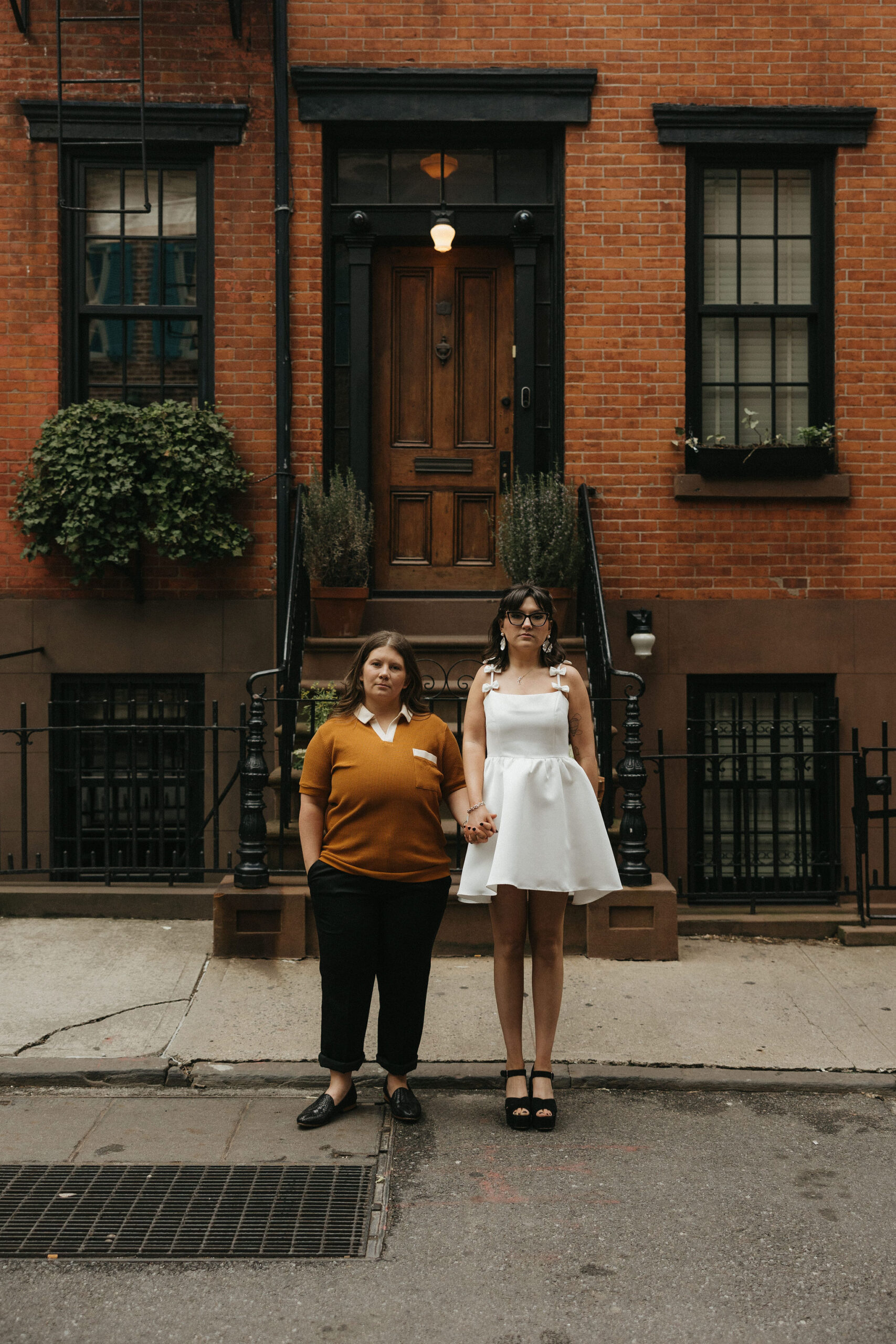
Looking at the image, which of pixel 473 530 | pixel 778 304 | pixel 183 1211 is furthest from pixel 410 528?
pixel 183 1211

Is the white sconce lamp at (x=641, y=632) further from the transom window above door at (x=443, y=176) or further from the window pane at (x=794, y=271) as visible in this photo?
the transom window above door at (x=443, y=176)

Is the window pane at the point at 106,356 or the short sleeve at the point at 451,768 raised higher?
the window pane at the point at 106,356

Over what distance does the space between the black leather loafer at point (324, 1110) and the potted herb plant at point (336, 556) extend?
149 inches

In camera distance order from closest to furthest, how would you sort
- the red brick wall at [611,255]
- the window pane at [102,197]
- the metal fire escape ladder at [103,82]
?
1. the metal fire escape ladder at [103,82]
2. the red brick wall at [611,255]
3. the window pane at [102,197]

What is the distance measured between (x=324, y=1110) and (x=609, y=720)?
3322 millimetres

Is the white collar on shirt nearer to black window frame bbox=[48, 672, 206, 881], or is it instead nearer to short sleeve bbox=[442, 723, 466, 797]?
short sleeve bbox=[442, 723, 466, 797]

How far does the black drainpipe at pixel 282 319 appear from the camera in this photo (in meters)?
7.81

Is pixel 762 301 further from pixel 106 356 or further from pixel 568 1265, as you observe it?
pixel 568 1265

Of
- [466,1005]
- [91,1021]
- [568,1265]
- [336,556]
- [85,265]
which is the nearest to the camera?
[568,1265]

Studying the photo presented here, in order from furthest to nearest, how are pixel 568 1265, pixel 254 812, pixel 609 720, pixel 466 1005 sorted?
pixel 609 720
pixel 254 812
pixel 466 1005
pixel 568 1265

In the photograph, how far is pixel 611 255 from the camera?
802cm

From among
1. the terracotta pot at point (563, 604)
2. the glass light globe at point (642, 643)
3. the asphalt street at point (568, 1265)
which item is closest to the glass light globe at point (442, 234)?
the terracotta pot at point (563, 604)

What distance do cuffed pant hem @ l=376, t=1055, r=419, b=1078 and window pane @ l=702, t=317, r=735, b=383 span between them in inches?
228

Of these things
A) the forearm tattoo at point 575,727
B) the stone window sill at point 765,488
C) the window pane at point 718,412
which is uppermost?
the window pane at point 718,412
